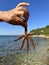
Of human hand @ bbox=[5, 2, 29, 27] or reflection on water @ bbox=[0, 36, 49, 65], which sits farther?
reflection on water @ bbox=[0, 36, 49, 65]

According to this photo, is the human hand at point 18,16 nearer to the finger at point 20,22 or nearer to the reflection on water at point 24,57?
the finger at point 20,22

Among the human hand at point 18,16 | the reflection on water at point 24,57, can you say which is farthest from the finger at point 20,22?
the reflection on water at point 24,57

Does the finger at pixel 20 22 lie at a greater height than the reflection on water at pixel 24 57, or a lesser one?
greater

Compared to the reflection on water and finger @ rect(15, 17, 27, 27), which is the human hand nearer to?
finger @ rect(15, 17, 27, 27)

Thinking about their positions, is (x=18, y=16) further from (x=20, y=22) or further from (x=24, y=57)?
(x=24, y=57)

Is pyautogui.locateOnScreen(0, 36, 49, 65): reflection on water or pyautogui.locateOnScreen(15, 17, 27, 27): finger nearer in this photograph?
pyautogui.locateOnScreen(15, 17, 27, 27): finger

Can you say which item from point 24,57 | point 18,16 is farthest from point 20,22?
point 24,57

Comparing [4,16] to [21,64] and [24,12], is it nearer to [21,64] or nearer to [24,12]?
[24,12]

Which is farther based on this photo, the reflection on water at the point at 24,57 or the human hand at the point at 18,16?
the reflection on water at the point at 24,57

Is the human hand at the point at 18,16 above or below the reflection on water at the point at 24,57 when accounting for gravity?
above

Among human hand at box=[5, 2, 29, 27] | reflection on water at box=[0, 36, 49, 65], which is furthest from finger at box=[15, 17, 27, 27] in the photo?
reflection on water at box=[0, 36, 49, 65]

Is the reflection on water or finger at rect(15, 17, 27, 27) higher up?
finger at rect(15, 17, 27, 27)

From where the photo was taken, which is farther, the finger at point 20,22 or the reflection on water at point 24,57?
the reflection on water at point 24,57
